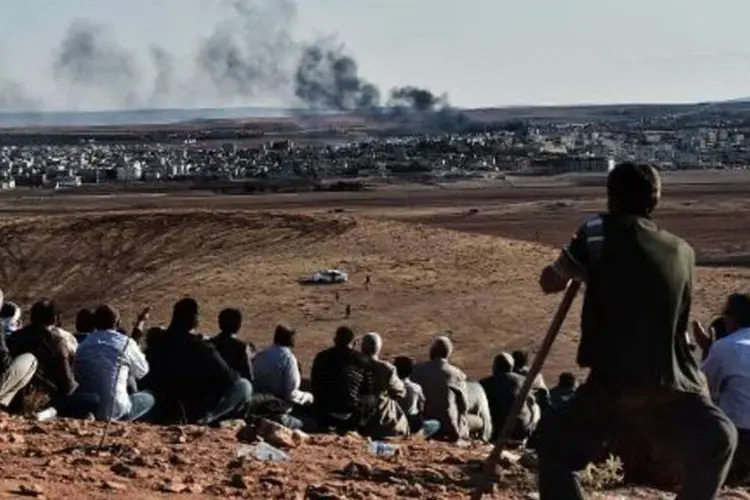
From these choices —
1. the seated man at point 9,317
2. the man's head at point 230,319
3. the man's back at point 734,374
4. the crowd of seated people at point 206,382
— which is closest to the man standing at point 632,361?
the man's back at point 734,374

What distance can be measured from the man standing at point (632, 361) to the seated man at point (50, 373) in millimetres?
5575

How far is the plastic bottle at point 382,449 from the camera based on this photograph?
10.9m

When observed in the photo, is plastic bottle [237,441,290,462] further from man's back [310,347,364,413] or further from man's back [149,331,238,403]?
man's back [310,347,364,413]

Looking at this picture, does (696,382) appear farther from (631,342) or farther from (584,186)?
(584,186)

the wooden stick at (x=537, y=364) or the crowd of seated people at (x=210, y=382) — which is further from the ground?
the wooden stick at (x=537, y=364)

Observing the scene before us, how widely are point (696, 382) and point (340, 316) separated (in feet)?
91.7

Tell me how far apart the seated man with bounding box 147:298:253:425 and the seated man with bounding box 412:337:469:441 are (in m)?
1.87

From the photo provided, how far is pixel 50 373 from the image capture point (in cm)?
1202

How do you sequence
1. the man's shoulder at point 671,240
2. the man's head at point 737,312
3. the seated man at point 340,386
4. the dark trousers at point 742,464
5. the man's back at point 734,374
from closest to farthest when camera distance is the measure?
1. the man's shoulder at point 671,240
2. the man's back at point 734,374
3. the dark trousers at point 742,464
4. the man's head at point 737,312
5. the seated man at point 340,386

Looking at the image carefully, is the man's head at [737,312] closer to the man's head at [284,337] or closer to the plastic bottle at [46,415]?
the man's head at [284,337]

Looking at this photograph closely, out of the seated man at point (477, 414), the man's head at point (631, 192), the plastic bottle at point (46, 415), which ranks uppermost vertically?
the man's head at point (631, 192)

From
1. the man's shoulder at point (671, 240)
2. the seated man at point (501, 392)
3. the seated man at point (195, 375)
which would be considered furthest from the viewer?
the seated man at point (501, 392)

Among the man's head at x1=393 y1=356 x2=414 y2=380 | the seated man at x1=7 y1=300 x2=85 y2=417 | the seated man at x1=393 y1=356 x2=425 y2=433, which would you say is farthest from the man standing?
the man's head at x1=393 y1=356 x2=414 y2=380

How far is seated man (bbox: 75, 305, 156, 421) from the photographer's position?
11.9m
